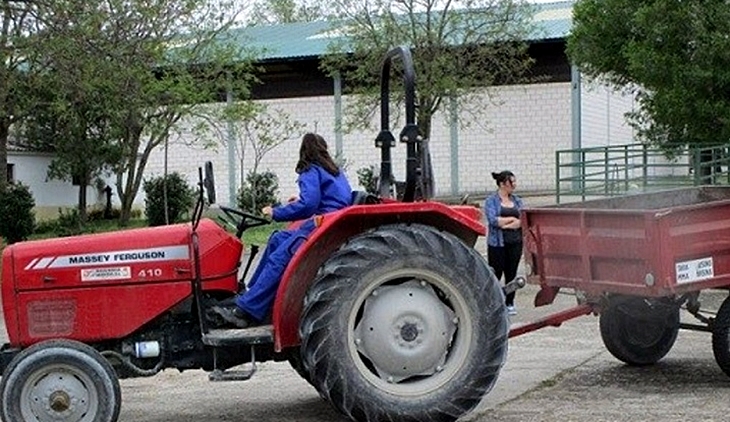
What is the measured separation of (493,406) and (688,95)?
15.4 meters

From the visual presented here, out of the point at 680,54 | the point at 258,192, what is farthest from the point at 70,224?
the point at 680,54

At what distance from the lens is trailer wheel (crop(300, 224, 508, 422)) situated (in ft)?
24.3

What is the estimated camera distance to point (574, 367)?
10.2 meters

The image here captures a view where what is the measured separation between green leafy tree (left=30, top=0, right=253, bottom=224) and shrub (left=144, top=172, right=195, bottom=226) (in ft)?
1.99

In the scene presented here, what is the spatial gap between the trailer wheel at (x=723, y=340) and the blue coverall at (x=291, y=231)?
302 centimetres

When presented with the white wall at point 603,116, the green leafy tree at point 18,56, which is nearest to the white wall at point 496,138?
the white wall at point 603,116

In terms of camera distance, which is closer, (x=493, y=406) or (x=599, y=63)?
(x=493, y=406)

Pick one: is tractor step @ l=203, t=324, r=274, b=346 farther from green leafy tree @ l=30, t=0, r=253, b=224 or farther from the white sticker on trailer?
green leafy tree @ l=30, t=0, r=253, b=224

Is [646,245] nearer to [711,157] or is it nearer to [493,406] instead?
[493,406]

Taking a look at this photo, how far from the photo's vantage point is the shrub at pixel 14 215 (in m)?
33.7

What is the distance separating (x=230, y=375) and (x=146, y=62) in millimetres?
18652

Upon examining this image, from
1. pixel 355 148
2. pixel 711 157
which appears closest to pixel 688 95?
pixel 711 157

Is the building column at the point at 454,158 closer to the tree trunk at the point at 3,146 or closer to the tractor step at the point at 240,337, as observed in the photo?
the tree trunk at the point at 3,146

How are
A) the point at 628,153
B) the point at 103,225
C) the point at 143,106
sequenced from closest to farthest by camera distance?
the point at 628,153
the point at 143,106
the point at 103,225
